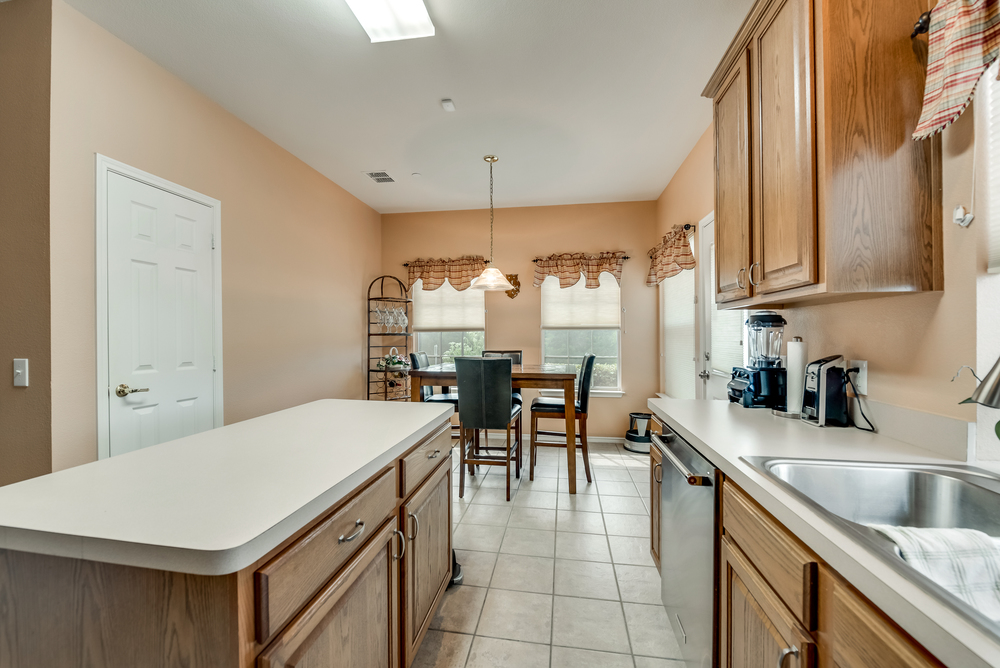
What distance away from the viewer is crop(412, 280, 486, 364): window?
478cm

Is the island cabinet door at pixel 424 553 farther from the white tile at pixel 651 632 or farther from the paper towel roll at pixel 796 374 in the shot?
the paper towel roll at pixel 796 374

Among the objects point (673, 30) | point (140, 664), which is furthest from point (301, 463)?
point (673, 30)

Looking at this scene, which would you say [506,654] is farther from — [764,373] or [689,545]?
[764,373]

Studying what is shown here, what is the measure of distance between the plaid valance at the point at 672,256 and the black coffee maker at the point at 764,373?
4.69 ft

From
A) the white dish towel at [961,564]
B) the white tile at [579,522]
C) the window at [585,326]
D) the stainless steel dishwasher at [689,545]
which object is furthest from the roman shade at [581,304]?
the white dish towel at [961,564]

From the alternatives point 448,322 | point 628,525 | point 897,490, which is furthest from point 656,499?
point 448,322

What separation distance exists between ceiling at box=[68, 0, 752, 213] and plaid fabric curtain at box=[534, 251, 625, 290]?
1.05 metres

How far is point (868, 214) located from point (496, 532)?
89.6 inches

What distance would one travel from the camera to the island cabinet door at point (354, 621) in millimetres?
756

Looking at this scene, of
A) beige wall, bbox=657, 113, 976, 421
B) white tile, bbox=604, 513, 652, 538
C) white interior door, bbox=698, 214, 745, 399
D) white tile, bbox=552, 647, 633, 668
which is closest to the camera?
beige wall, bbox=657, 113, 976, 421

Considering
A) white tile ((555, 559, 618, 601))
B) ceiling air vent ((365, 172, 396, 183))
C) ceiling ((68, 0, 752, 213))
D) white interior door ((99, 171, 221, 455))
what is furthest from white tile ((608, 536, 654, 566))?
ceiling air vent ((365, 172, 396, 183))

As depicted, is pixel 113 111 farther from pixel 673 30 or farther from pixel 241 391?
pixel 673 30

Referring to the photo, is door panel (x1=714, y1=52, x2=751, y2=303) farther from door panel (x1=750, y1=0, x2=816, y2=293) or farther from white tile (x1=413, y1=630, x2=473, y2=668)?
white tile (x1=413, y1=630, x2=473, y2=668)

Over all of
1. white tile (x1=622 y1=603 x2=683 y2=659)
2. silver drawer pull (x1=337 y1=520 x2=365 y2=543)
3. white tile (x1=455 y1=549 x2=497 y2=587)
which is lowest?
white tile (x1=622 y1=603 x2=683 y2=659)
